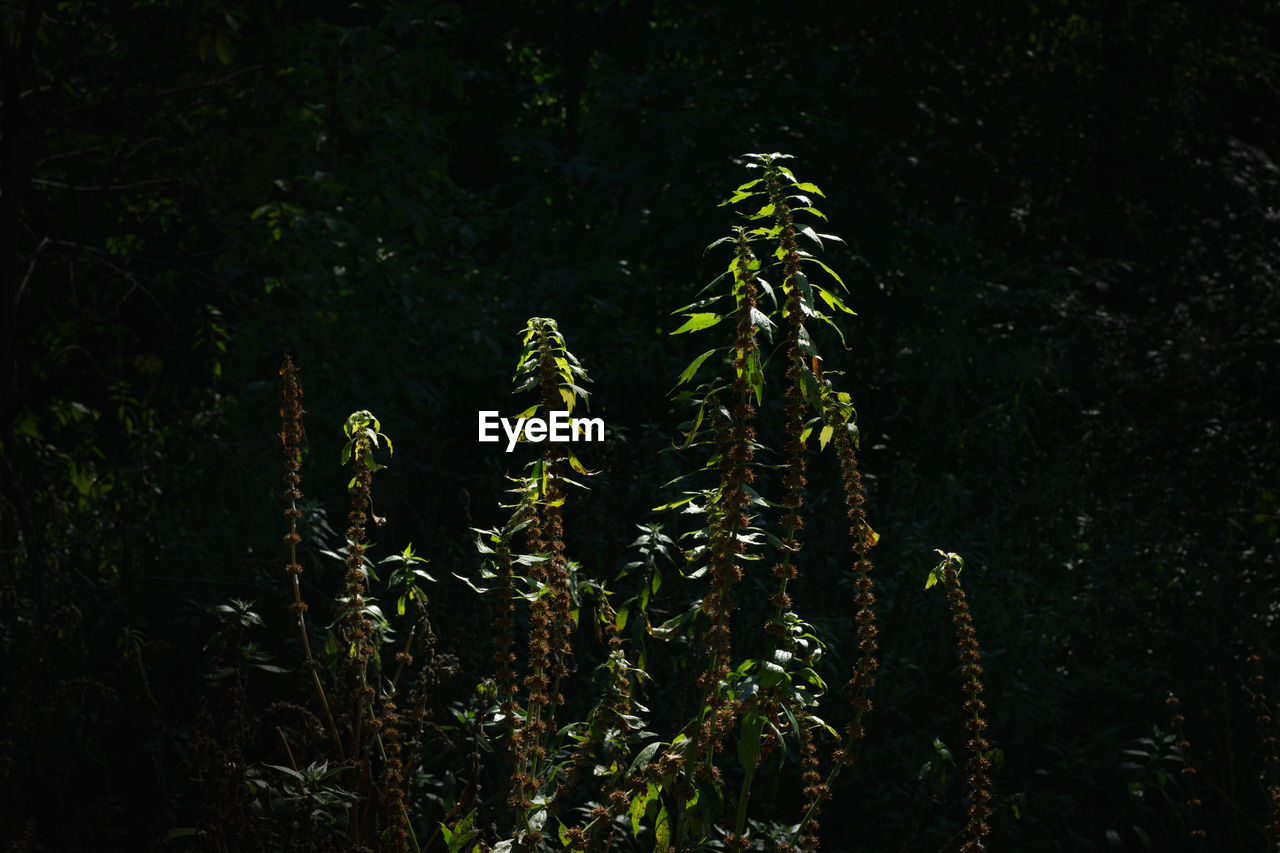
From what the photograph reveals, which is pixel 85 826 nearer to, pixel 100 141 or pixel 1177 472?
pixel 100 141

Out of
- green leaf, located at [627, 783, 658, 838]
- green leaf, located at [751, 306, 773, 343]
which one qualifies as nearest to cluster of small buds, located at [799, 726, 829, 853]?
green leaf, located at [627, 783, 658, 838]

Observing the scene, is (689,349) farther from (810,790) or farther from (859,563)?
(810,790)

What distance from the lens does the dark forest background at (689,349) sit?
452cm

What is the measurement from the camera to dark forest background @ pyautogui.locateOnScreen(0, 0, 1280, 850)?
452cm

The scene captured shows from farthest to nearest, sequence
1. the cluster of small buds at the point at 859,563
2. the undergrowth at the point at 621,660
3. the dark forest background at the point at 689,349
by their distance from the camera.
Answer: the dark forest background at the point at 689,349
the cluster of small buds at the point at 859,563
the undergrowth at the point at 621,660

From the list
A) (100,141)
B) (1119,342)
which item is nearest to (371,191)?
(100,141)

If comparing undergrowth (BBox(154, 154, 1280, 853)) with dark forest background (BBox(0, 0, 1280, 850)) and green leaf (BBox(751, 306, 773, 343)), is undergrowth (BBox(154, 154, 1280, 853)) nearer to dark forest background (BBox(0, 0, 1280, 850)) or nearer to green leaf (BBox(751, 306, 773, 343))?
green leaf (BBox(751, 306, 773, 343))

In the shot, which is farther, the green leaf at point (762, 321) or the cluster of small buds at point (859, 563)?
the cluster of small buds at point (859, 563)

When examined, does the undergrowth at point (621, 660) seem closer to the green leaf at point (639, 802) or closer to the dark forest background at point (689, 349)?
the green leaf at point (639, 802)

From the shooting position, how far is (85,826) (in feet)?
11.6

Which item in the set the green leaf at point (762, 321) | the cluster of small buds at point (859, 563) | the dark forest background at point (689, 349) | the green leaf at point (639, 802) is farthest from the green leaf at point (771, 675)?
the dark forest background at point (689, 349)

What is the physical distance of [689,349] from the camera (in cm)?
768

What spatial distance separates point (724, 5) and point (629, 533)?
3616 mm

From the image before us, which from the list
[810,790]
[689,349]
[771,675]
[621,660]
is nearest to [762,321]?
[771,675]
